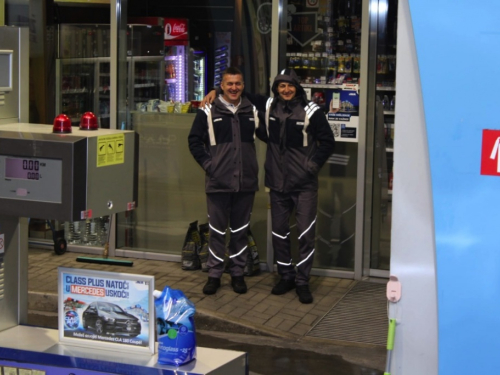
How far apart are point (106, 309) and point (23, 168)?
0.75 meters

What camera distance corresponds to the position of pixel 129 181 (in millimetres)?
3967

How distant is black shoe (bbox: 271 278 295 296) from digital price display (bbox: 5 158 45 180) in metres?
5.03

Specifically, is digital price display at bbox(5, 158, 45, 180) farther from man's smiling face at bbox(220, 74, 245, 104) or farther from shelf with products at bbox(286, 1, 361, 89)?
shelf with products at bbox(286, 1, 361, 89)

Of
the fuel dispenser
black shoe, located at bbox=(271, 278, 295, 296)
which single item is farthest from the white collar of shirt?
the fuel dispenser

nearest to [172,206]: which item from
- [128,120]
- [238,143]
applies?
[128,120]

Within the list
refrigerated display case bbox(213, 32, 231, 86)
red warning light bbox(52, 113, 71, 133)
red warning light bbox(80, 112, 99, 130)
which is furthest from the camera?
refrigerated display case bbox(213, 32, 231, 86)

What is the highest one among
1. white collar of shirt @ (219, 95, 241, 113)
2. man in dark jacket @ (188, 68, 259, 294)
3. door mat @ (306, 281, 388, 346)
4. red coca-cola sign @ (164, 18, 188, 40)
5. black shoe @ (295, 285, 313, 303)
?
red coca-cola sign @ (164, 18, 188, 40)

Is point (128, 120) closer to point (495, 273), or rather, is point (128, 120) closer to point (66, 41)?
point (66, 41)

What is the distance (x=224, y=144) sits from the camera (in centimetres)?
823

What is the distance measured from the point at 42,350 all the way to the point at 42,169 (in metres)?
0.88

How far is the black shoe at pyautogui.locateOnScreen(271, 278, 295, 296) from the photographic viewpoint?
855 centimetres

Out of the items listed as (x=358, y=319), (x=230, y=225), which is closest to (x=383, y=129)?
(x=230, y=225)

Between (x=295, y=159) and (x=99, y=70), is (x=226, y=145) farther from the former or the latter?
(x=99, y=70)

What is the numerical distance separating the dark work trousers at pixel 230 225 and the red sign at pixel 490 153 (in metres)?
5.59
